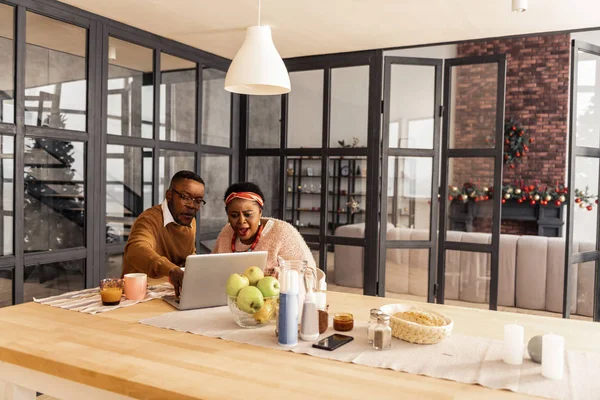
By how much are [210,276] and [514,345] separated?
1078 millimetres

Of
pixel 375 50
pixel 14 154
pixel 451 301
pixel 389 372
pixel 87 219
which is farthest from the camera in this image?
pixel 451 301

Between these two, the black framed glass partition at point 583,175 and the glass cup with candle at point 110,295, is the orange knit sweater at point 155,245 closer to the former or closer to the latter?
the glass cup with candle at point 110,295

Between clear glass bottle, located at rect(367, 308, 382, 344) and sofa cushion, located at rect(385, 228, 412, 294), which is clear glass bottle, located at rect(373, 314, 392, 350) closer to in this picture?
clear glass bottle, located at rect(367, 308, 382, 344)

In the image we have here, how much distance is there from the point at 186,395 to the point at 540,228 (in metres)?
8.67

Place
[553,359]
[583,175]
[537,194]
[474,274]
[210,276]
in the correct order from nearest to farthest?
1. [553,359]
2. [210,276]
3. [583,175]
4. [474,274]
5. [537,194]

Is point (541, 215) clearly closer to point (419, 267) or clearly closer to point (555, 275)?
point (555, 275)

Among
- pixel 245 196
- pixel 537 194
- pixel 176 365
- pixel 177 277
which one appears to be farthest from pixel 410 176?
pixel 537 194

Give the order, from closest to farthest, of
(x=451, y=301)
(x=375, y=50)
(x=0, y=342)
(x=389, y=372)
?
(x=389, y=372), (x=0, y=342), (x=375, y=50), (x=451, y=301)

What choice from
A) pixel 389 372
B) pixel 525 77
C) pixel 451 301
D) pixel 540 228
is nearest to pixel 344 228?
pixel 451 301

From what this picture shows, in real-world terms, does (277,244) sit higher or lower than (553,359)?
higher

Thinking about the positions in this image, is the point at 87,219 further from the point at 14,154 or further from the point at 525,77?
the point at 525,77

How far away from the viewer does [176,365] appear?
1391mm

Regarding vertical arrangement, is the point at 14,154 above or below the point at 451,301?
above

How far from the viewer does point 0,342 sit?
62.0 inches
